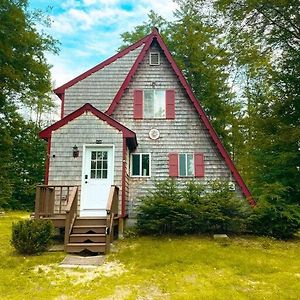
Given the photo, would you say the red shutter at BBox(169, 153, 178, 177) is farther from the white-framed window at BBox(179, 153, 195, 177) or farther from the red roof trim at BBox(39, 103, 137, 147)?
the red roof trim at BBox(39, 103, 137, 147)

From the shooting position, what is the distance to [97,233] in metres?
9.14

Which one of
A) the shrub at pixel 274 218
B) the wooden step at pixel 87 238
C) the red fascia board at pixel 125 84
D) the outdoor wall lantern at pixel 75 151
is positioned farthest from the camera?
the red fascia board at pixel 125 84

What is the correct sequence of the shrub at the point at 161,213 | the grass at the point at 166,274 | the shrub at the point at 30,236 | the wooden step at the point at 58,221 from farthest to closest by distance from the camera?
the shrub at the point at 161,213 < the wooden step at the point at 58,221 < the shrub at the point at 30,236 < the grass at the point at 166,274

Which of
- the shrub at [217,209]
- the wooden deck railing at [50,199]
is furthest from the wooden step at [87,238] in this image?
the shrub at [217,209]

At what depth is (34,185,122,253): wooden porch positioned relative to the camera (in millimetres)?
8625

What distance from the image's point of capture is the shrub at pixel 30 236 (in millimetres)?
8234

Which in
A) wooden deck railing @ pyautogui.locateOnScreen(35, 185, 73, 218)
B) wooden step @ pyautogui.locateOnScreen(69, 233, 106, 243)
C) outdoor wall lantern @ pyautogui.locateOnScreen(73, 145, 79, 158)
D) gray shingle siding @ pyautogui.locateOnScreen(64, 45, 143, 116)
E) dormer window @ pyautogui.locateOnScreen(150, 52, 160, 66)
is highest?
dormer window @ pyautogui.locateOnScreen(150, 52, 160, 66)

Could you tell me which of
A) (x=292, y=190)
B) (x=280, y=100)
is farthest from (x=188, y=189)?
(x=280, y=100)

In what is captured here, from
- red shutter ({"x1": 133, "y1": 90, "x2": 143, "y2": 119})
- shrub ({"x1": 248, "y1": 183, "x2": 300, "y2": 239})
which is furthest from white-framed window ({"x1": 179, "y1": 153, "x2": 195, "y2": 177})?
shrub ({"x1": 248, "y1": 183, "x2": 300, "y2": 239})

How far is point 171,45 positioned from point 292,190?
1240 centimetres

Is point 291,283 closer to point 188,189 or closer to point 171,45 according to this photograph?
point 188,189

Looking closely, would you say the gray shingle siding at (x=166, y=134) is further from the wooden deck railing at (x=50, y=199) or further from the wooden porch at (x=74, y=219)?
the wooden deck railing at (x=50, y=199)

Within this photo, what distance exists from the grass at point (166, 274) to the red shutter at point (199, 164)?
127 inches

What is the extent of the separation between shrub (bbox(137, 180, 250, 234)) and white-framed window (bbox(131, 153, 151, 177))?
4.48 feet
